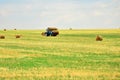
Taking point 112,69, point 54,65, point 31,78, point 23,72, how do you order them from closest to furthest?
point 31,78, point 23,72, point 112,69, point 54,65

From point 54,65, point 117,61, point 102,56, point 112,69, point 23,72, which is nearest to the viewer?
point 23,72

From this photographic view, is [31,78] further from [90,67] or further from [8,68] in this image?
[90,67]

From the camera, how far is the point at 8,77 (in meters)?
20.5

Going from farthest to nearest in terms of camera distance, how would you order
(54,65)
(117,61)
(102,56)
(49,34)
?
(49,34), (102,56), (117,61), (54,65)

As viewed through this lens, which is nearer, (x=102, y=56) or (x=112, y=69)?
(x=112, y=69)

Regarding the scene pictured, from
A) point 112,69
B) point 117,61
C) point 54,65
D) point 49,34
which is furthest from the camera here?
point 49,34

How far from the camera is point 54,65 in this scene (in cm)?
2575

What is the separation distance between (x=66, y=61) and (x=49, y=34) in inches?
1996

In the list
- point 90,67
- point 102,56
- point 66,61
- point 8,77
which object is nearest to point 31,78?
point 8,77

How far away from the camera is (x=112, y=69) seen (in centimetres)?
2391

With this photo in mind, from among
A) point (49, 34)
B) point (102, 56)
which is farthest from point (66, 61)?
point (49, 34)

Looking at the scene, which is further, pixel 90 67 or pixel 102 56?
pixel 102 56

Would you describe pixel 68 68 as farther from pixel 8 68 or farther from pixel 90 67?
pixel 8 68

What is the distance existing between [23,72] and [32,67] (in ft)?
8.00
